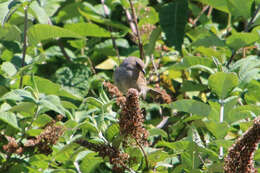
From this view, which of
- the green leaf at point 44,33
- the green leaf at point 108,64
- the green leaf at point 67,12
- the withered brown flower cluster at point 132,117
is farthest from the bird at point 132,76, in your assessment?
the withered brown flower cluster at point 132,117

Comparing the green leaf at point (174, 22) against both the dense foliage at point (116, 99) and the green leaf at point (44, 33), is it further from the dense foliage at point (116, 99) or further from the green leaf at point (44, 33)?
the green leaf at point (44, 33)

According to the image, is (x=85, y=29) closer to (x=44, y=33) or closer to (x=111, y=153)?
(x=44, y=33)

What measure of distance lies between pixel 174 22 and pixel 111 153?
1426 mm

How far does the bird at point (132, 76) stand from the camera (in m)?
3.90

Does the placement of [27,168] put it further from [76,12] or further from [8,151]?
[76,12]

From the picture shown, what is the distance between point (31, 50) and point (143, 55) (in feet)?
2.88

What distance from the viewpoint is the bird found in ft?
12.8

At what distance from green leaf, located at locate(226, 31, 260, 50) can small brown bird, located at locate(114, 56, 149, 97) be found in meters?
0.88

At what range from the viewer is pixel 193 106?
266 centimetres

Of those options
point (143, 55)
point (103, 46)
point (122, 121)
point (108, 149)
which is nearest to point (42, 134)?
point (108, 149)

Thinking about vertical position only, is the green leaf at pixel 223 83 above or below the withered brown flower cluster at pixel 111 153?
above

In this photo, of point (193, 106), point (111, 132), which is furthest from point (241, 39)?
point (111, 132)

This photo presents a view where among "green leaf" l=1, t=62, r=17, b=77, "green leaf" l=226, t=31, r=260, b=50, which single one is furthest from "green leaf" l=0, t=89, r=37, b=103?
"green leaf" l=226, t=31, r=260, b=50

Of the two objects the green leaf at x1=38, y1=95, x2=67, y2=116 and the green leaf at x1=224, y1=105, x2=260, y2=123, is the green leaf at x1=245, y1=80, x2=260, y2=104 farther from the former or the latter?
the green leaf at x1=38, y1=95, x2=67, y2=116
